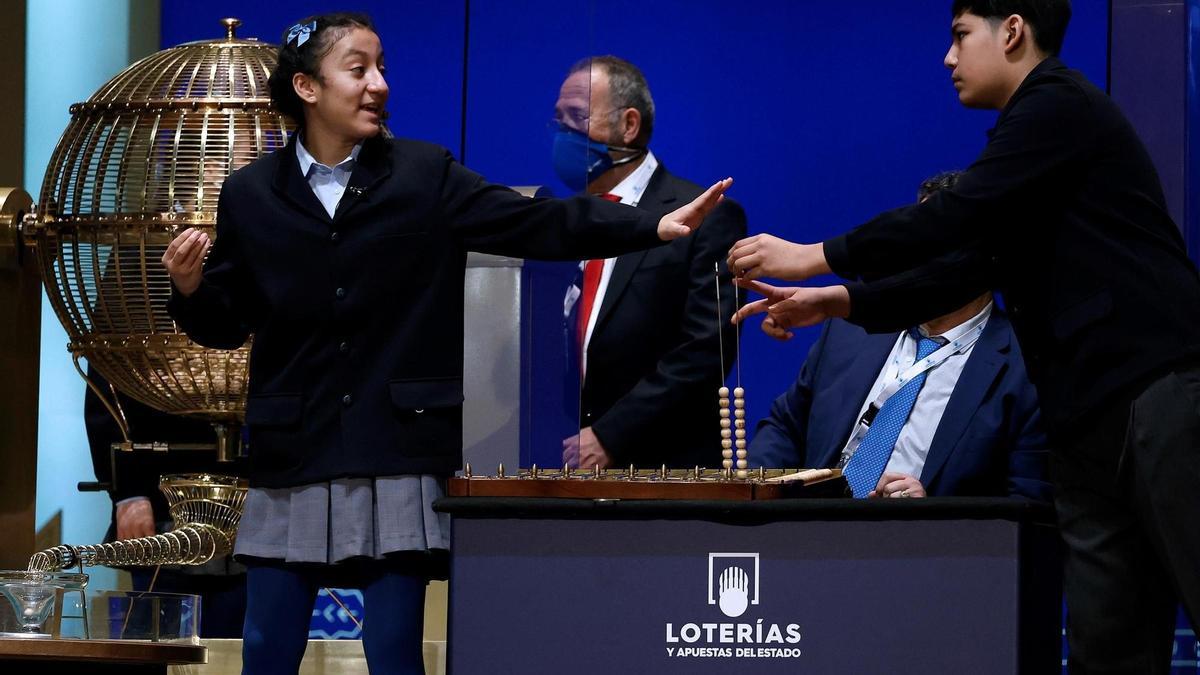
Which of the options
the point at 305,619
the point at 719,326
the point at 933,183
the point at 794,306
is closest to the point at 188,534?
the point at 305,619

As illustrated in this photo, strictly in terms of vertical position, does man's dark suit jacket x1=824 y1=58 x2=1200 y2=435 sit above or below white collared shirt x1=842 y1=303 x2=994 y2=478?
above

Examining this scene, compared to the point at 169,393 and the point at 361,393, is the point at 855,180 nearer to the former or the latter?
the point at 361,393

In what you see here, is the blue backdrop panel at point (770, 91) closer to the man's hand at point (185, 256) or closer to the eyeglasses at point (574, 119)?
the eyeglasses at point (574, 119)

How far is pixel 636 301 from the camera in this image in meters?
3.31

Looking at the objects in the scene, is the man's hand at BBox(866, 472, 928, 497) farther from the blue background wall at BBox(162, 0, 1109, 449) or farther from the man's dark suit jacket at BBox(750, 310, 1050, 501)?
the blue background wall at BBox(162, 0, 1109, 449)

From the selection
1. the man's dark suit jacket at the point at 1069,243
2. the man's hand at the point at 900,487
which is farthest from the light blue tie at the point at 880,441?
the man's dark suit jacket at the point at 1069,243

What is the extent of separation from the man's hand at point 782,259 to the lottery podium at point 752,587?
0.50m

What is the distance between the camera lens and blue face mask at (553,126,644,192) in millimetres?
3236

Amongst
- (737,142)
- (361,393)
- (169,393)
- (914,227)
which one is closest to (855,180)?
(737,142)

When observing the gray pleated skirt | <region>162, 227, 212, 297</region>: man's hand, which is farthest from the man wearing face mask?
<region>162, 227, 212, 297</region>: man's hand

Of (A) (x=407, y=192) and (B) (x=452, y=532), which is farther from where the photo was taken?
(A) (x=407, y=192)

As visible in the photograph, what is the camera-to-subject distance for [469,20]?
3.41 metres

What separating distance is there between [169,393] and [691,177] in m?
1.28

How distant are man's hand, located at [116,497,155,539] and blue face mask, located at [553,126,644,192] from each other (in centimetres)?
171
